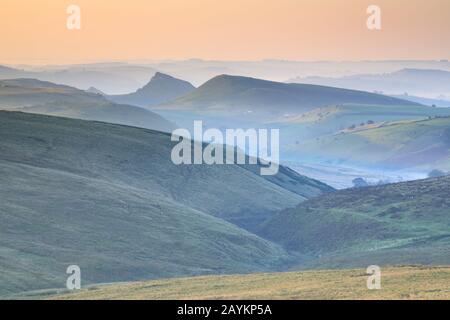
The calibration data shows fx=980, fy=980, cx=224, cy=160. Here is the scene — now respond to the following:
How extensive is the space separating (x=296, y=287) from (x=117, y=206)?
5876 cm

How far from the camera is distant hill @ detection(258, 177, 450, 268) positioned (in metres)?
95.3

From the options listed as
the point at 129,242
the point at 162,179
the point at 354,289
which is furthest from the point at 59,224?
the point at 354,289

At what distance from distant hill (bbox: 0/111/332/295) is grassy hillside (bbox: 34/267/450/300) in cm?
1341

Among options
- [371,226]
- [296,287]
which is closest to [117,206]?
[371,226]

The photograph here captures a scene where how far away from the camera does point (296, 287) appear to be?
5156 centimetres

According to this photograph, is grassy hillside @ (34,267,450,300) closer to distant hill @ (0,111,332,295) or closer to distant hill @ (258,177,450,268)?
distant hill @ (0,111,332,295)

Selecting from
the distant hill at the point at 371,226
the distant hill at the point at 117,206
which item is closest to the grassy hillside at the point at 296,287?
the distant hill at the point at 117,206

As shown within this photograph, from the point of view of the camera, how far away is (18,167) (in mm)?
117938

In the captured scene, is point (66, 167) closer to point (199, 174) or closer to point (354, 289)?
point (199, 174)

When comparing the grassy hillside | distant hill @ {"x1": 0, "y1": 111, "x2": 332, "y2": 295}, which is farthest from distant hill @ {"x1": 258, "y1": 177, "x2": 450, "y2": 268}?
the grassy hillside

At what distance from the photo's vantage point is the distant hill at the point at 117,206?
85.9 meters

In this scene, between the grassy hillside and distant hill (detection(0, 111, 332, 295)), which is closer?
the grassy hillside

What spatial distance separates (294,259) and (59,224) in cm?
2538

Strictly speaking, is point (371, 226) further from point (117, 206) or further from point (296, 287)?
point (296, 287)
